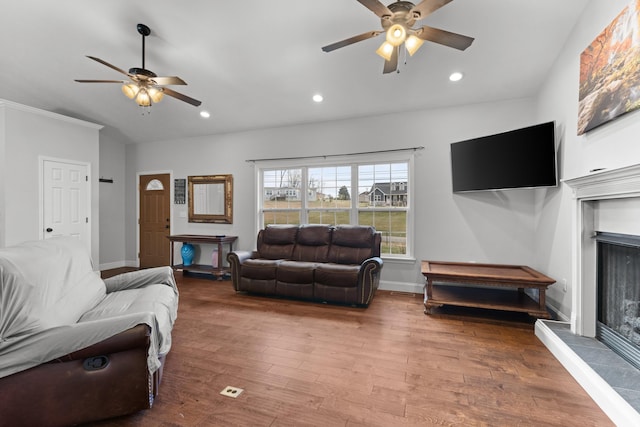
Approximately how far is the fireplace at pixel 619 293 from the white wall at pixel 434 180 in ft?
4.69

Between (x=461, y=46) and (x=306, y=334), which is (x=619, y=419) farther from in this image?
(x=461, y=46)

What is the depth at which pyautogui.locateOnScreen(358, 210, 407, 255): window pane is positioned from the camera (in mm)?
4469

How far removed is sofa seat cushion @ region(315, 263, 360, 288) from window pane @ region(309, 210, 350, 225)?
1.20 metres

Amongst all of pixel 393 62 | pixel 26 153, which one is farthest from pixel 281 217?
pixel 26 153

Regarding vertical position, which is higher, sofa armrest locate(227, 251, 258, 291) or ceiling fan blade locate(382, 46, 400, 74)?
ceiling fan blade locate(382, 46, 400, 74)

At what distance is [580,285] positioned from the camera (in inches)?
99.7

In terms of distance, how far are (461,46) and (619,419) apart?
2666mm

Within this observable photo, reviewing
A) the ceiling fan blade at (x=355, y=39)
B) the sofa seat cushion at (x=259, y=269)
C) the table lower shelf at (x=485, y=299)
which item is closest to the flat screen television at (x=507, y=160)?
the table lower shelf at (x=485, y=299)

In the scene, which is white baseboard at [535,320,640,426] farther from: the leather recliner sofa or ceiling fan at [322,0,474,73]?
the leather recliner sofa

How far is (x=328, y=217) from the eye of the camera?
495 cm

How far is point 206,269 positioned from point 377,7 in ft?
15.7

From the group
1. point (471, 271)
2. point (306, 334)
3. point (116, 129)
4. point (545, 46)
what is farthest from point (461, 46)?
point (116, 129)

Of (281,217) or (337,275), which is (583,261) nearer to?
(337,275)

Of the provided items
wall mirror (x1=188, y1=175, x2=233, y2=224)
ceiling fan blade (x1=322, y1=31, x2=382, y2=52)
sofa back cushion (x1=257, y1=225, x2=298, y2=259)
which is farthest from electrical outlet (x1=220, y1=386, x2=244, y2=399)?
wall mirror (x1=188, y1=175, x2=233, y2=224)
